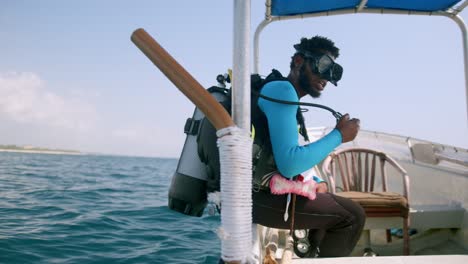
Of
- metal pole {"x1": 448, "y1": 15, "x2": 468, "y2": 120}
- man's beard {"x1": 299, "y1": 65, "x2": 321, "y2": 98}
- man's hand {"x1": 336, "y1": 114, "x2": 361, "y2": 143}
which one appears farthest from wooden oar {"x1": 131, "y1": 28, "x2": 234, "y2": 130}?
metal pole {"x1": 448, "y1": 15, "x2": 468, "y2": 120}

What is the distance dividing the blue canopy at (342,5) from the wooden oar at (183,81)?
2.14m

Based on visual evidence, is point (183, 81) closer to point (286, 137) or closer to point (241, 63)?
point (241, 63)

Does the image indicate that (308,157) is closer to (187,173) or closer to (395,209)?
(187,173)

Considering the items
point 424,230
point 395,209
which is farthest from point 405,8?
point 424,230

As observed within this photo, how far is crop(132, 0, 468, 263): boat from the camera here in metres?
0.87

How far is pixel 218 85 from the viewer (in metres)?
1.59

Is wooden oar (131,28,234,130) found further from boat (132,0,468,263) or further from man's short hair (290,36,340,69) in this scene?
man's short hair (290,36,340,69)

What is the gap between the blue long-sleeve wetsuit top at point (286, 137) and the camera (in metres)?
1.48

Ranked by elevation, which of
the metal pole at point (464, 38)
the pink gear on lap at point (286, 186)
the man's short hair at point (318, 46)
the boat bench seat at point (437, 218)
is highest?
the metal pole at point (464, 38)

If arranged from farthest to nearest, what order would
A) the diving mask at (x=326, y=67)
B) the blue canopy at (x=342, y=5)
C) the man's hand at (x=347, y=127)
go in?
1. the blue canopy at (x=342, y=5)
2. the diving mask at (x=326, y=67)
3. the man's hand at (x=347, y=127)

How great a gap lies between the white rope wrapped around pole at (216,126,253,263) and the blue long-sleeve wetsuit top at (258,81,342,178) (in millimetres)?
629

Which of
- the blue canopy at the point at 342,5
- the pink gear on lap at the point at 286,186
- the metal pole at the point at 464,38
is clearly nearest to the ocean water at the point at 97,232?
the pink gear on lap at the point at 286,186

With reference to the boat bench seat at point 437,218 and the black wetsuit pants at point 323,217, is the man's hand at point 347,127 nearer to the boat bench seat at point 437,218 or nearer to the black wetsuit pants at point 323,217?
the black wetsuit pants at point 323,217

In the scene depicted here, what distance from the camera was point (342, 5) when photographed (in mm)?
2910
